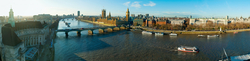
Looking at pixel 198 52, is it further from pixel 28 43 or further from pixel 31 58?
pixel 28 43

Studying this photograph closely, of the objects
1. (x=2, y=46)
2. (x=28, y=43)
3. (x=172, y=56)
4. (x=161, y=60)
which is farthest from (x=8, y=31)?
(x=172, y=56)

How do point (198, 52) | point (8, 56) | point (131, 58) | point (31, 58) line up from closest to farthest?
point (8, 56) < point (31, 58) < point (131, 58) < point (198, 52)

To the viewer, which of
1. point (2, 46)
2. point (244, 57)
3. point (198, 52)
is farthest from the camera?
point (198, 52)

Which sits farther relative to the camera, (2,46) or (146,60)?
(146,60)

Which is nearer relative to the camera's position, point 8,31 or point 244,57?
point 8,31

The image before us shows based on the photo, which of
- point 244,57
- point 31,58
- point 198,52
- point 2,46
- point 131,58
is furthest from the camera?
point 198,52

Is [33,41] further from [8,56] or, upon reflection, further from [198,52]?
[198,52]

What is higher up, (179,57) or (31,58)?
(31,58)

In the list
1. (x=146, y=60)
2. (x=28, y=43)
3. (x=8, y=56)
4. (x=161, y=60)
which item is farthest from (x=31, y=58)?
(x=161, y=60)

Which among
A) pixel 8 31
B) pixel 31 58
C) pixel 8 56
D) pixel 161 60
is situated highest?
pixel 8 31

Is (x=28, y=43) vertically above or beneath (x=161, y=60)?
above
